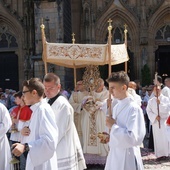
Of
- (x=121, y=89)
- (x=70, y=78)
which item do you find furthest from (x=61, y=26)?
(x=121, y=89)

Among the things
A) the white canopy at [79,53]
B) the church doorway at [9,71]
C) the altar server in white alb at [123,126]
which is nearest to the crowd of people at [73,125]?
the altar server in white alb at [123,126]

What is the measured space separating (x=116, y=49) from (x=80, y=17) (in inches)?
452

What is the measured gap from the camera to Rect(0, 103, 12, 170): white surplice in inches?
204

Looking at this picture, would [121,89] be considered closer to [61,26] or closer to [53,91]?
[53,91]

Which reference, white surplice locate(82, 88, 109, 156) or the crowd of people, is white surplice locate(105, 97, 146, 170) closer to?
the crowd of people

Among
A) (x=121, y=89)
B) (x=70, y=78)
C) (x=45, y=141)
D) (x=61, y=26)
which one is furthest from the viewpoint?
(x=70, y=78)

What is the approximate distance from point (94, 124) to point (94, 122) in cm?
5

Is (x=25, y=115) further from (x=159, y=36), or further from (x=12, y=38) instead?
(x=12, y=38)

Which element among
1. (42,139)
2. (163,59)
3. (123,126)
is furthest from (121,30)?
(42,139)

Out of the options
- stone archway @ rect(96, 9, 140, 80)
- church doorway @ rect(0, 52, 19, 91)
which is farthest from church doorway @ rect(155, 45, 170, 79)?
church doorway @ rect(0, 52, 19, 91)

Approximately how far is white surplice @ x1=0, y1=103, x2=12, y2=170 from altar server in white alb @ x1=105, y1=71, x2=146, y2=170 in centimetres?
183

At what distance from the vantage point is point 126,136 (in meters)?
3.61

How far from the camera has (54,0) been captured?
15547 mm

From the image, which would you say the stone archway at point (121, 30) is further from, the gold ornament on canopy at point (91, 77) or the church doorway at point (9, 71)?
the gold ornament on canopy at point (91, 77)
